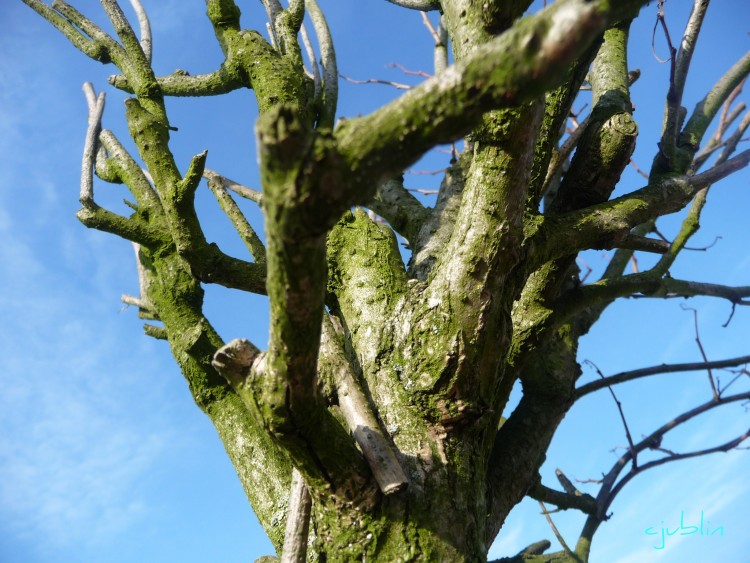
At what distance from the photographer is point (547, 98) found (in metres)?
2.43

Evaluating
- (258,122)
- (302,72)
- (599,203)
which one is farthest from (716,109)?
(258,122)

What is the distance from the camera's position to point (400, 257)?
257 cm

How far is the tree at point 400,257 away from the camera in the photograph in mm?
1124

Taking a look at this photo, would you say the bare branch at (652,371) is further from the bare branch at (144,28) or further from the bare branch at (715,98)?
the bare branch at (144,28)

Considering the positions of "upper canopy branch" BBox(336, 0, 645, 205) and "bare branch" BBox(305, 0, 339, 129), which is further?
"bare branch" BBox(305, 0, 339, 129)

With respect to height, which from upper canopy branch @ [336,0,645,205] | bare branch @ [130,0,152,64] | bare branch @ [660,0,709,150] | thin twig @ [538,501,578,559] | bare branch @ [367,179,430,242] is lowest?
thin twig @ [538,501,578,559]

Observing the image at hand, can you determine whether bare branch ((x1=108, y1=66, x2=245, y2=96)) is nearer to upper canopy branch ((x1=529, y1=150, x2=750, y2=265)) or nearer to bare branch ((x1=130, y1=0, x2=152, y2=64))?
bare branch ((x1=130, y1=0, x2=152, y2=64))

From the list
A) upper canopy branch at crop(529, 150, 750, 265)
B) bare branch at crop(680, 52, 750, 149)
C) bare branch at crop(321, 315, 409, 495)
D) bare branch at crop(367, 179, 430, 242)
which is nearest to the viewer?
bare branch at crop(321, 315, 409, 495)

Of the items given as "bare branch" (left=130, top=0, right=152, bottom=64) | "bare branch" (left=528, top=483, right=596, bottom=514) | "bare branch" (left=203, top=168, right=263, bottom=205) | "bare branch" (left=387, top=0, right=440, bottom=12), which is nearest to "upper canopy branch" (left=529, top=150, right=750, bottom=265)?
"bare branch" (left=528, top=483, right=596, bottom=514)

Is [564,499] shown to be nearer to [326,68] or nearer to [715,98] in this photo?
[715,98]

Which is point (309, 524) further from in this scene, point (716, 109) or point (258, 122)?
point (716, 109)

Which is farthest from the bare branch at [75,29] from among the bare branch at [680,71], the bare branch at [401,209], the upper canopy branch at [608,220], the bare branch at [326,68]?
the bare branch at [680,71]

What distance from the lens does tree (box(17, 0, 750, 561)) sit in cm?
112

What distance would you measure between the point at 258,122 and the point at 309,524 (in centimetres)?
137
